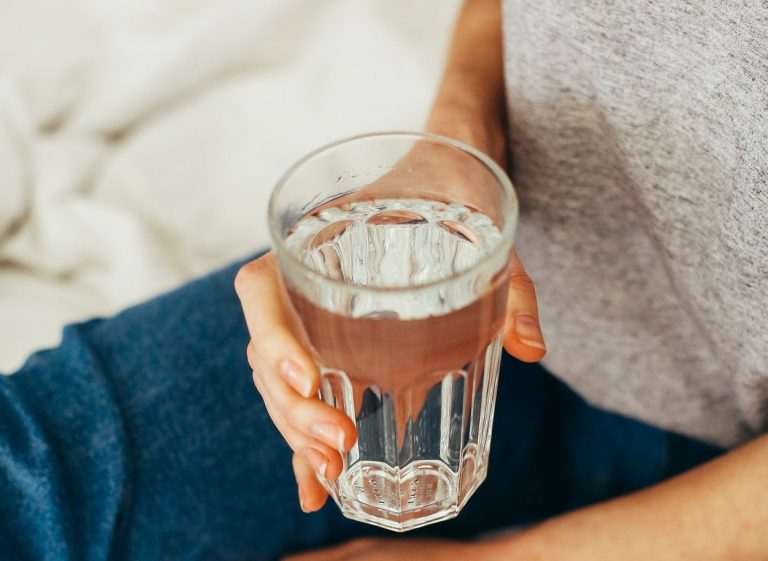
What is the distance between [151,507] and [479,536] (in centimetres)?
33

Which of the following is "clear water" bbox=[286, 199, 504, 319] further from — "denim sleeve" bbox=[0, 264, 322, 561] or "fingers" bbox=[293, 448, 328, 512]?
"denim sleeve" bbox=[0, 264, 322, 561]

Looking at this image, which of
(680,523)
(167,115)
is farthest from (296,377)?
(167,115)

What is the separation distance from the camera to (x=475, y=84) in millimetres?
752

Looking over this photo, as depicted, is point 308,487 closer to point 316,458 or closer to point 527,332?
point 316,458

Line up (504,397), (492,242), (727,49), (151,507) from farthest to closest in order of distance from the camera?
(504,397) → (151,507) → (727,49) → (492,242)

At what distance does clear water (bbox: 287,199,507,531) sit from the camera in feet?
1.31

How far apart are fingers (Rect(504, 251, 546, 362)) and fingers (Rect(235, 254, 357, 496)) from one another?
0.37 ft

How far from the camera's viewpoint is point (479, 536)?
0.80 m

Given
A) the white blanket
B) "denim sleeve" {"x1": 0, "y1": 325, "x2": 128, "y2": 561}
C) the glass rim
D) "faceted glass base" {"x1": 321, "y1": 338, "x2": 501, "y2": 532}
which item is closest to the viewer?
the glass rim

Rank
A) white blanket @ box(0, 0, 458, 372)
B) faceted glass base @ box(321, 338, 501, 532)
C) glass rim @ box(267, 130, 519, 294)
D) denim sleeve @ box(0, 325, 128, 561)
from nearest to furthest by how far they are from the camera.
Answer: glass rim @ box(267, 130, 519, 294) < faceted glass base @ box(321, 338, 501, 532) < denim sleeve @ box(0, 325, 128, 561) < white blanket @ box(0, 0, 458, 372)

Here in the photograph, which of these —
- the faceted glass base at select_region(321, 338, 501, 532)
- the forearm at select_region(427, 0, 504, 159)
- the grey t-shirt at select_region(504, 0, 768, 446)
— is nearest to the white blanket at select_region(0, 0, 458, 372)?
the forearm at select_region(427, 0, 504, 159)

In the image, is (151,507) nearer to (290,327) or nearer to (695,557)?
(290,327)

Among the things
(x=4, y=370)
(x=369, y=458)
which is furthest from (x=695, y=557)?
(x=4, y=370)

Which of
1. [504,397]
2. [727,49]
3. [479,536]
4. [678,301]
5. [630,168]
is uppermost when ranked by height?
[727,49]
